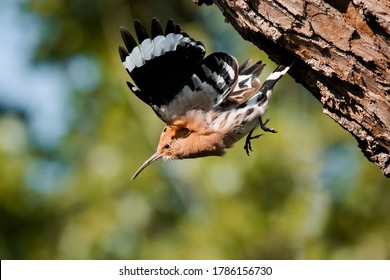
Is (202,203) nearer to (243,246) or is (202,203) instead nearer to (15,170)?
(243,246)

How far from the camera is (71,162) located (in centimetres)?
791

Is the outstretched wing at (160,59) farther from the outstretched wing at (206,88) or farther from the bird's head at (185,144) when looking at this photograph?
the bird's head at (185,144)

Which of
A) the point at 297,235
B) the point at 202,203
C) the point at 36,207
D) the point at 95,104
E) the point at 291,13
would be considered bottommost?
the point at 297,235

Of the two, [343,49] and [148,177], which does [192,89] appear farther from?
[148,177]

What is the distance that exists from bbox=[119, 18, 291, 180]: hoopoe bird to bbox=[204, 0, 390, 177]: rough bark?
0.24m

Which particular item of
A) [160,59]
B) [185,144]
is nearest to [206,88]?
[160,59]

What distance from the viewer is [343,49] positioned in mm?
3096

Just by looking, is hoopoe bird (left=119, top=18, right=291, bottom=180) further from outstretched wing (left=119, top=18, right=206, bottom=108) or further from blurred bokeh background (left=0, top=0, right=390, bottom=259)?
blurred bokeh background (left=0, top=0, right=390, bottom=259)

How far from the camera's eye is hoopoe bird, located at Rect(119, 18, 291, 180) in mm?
3680

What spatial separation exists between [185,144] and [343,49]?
4.70 ft

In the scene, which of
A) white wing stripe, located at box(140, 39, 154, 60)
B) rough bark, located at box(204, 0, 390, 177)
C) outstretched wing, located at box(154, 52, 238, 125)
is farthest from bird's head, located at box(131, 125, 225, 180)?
rough bark, located at box(204, 0, 390, 177)

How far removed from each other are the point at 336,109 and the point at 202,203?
13.0 feet

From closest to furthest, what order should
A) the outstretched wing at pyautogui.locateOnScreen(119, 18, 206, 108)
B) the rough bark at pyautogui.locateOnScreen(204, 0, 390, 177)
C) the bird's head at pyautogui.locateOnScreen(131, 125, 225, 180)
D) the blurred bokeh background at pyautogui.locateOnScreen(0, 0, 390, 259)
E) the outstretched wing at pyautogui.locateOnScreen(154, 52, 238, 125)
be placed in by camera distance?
the rough bark at pyautogui.locateOnScreen(204, 0, 390, 177), the outstretched wing at pyautogui.locateOnScreen(119, 18, 206, 108), the outstretched wing at pyautogui.locateOnScreen(154, 52, 238, 125), the bird's head at pyautogui.locateOnScreen(131, 125, 225, 180), the blurred bokeh background at pyautogui.locateOnScreen(0, 0, 390, 259)
